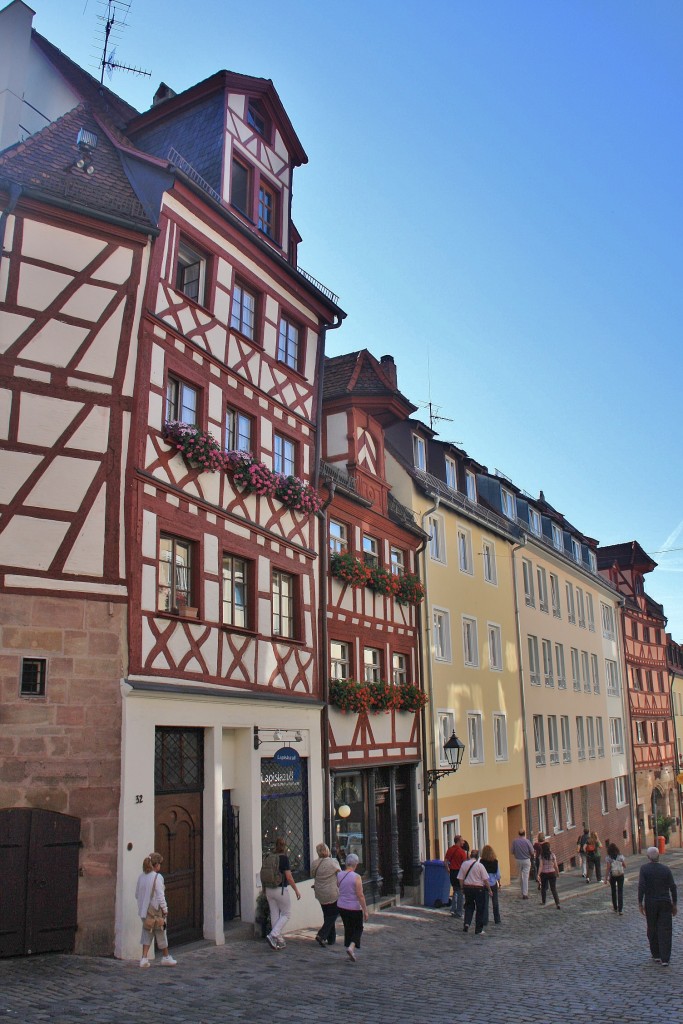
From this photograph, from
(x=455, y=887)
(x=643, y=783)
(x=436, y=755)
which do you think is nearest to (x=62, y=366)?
(x=455, y=887)

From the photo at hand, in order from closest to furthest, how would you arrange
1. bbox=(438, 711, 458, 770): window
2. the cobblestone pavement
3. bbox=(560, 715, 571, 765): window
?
the cobblestone pavement
bbox=(438, 711, 458, 770): window
bbox=(560, 715, 571, 765): window

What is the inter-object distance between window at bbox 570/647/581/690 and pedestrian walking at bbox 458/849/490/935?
78.7 ft

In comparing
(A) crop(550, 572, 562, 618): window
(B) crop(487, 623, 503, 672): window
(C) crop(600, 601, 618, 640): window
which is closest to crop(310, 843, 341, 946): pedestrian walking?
(B) crop(487, 623, 503, 672): window

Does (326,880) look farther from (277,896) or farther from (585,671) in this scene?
(585,671)

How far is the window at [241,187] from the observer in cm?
2027

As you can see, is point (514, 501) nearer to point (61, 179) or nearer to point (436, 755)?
point (436, 755)

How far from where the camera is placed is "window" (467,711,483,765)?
29312 mm

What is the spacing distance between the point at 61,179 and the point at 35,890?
11011 millimetres

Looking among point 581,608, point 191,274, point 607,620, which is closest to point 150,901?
point 191,274

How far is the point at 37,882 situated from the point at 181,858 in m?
2.96

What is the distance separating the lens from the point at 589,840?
106ft

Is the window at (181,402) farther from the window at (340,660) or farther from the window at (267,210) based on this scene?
the window at (340,660)

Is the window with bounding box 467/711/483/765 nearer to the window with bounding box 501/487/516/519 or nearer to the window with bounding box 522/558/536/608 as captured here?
the window with bounding box 522/558/536/608

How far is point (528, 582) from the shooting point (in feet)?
124
